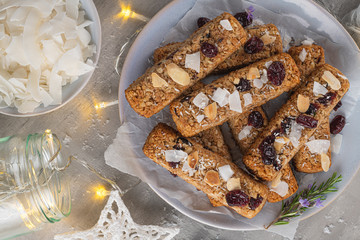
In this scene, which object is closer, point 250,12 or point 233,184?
point 233,184

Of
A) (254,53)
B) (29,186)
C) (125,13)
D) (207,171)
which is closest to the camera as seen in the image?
(29,186)

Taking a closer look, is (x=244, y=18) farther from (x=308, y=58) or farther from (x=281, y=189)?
(x=281, y=189)

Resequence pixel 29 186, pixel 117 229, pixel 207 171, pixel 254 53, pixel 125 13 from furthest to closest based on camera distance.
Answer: pixel 125 13, pixel 117 229, pixel 254 53, pixel 207 171, pixel 29 186

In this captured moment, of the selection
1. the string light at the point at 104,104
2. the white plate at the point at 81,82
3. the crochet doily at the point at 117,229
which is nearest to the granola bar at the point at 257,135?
the crochet doily at the point at 117,229

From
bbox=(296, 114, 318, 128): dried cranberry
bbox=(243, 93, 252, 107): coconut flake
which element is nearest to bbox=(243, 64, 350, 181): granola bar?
bbox=(296, 114, 318, 128): dried cranberry

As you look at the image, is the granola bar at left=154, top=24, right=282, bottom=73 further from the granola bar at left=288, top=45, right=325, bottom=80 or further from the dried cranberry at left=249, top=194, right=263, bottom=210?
the dried cranberry at left=249, top=194, right=263, bottom=210

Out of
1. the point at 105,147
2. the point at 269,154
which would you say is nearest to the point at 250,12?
the point at 269,154
